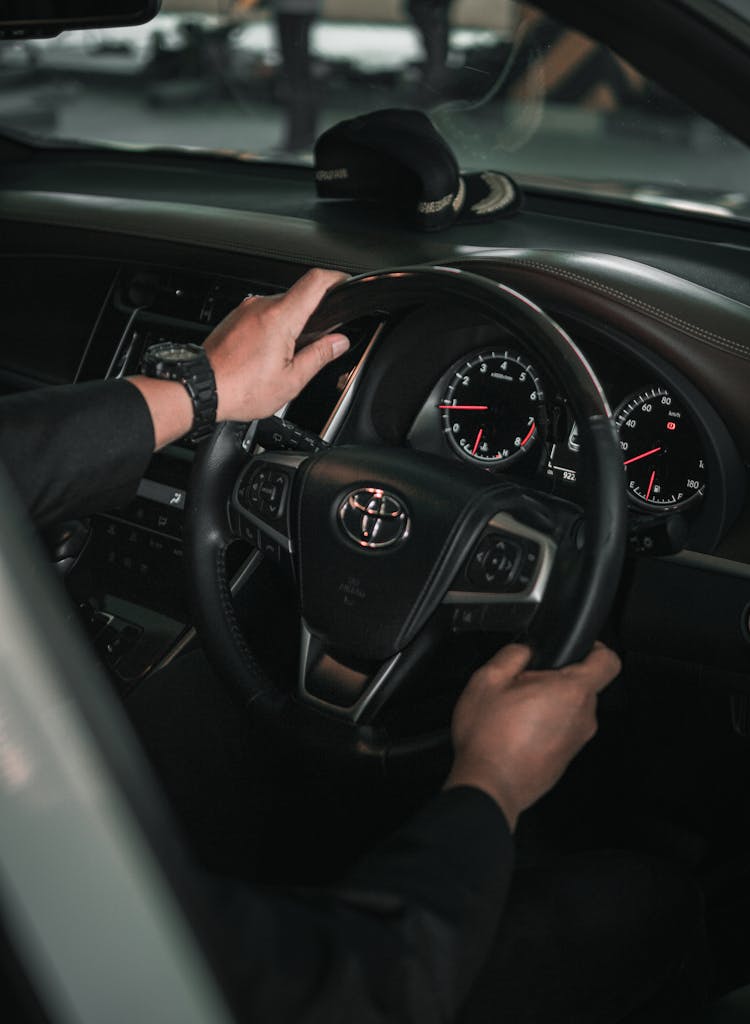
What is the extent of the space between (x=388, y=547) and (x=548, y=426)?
0.37 meters

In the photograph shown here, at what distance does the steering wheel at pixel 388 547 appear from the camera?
1388 mm

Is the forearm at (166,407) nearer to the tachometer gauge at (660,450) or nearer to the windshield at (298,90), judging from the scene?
the tachometer gauge at (660,450)

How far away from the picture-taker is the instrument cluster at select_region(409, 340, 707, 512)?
5.50ft

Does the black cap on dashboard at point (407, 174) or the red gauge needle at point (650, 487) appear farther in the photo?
the black cap on dashboard at point (407, 174)

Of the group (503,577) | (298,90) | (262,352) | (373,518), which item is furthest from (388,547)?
(298,90)

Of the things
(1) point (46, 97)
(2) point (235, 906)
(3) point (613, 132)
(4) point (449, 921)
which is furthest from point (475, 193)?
(1) point (46, 97)

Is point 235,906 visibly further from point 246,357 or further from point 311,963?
point 246,357

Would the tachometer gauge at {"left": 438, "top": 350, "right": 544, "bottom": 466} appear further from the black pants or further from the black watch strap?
the black pants

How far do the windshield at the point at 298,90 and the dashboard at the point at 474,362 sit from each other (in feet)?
15.0

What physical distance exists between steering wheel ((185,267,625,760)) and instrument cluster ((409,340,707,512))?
0.87 ft

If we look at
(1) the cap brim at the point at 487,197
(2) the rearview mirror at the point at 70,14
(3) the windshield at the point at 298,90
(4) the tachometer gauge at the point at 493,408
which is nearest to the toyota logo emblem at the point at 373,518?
(4) the tachometer gauge at the point at 493,408

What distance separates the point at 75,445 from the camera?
Answer: 138 centimetres

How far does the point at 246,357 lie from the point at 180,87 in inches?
459

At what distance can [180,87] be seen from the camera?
12.2 m
